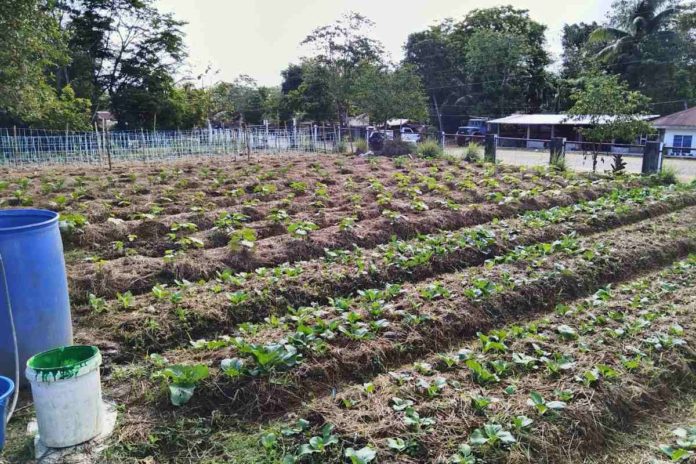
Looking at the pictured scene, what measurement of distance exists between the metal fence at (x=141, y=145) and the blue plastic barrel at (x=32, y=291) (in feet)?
39.5

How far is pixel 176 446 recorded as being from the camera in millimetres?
2869

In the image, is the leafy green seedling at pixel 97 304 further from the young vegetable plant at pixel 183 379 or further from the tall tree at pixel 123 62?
the tall tree at pixel 123 62

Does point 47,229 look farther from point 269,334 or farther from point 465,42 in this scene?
point 465,42

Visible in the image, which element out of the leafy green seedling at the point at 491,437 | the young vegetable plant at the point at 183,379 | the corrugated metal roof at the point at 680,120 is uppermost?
the corrugated metal roof at the point at 680,120

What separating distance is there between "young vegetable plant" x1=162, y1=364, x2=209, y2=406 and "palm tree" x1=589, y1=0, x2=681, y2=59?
119ft

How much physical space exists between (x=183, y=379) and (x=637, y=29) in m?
37.4

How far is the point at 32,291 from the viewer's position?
323 cm

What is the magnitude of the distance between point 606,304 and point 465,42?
1716 inches

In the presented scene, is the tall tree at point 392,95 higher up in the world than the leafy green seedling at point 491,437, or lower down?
higher up

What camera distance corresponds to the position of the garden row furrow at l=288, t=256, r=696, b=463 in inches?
109

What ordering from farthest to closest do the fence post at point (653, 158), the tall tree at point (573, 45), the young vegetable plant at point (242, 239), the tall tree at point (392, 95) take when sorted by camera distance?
the tall tree at point (573, 45), the tall tree at point (392, 95), the fence post at point (653, 158), the young vegetable plant at point (242, 239)

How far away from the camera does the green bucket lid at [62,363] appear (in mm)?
2631

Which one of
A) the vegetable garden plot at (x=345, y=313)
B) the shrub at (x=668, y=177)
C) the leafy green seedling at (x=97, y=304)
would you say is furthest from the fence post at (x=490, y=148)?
the leafy green seedling at (x=97, y=304)

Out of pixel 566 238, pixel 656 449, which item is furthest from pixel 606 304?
pixel 566 238
